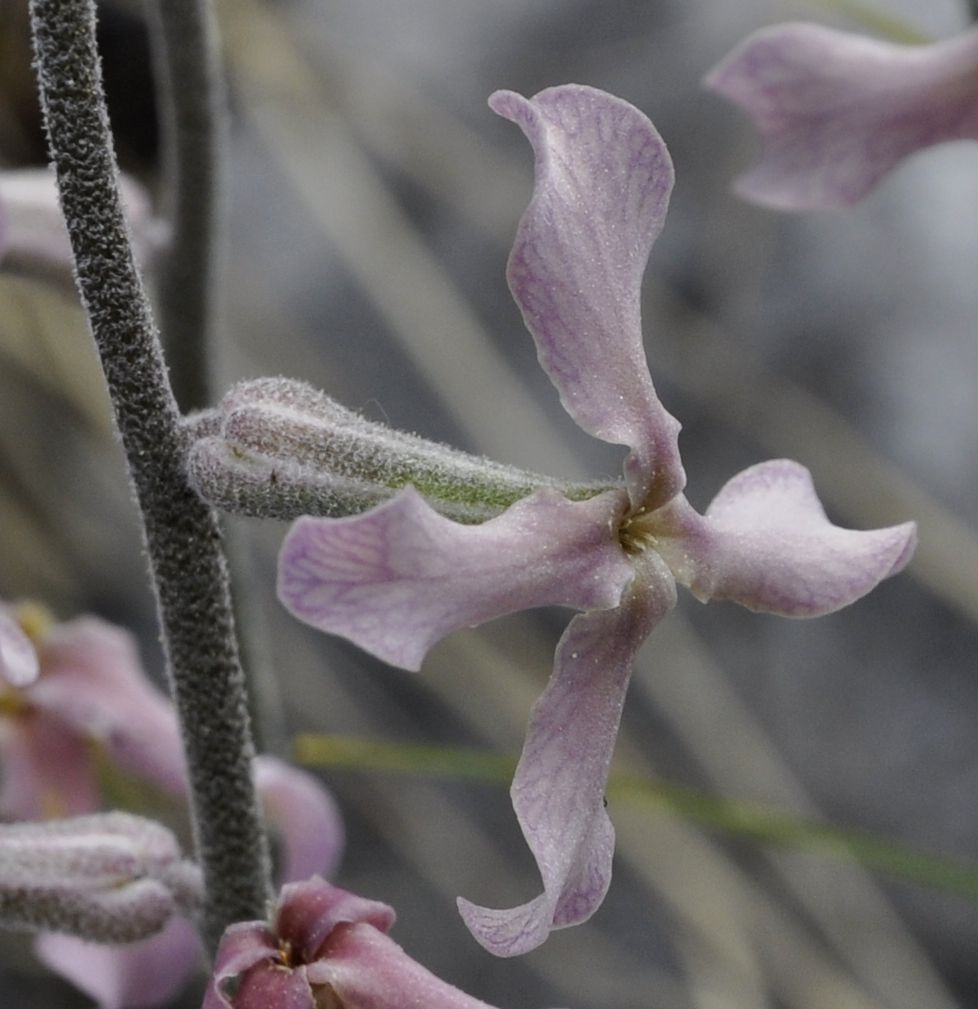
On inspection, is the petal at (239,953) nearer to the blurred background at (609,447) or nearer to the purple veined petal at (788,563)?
the purple veined petal at (788,563)

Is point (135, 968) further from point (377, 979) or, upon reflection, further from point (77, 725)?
point (377, 979)

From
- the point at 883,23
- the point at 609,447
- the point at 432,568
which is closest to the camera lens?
the point at 432,568

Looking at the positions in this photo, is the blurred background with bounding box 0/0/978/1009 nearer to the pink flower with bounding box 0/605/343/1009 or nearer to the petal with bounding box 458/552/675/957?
the pink flower with bounding box 0/605/343/1009

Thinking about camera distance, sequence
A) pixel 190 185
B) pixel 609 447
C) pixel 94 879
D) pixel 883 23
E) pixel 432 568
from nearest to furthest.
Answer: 1. pixel 432 568
2. pixel 94 879
3. pixel 190 185
4. pixel 883 23
5. pixel 609 447

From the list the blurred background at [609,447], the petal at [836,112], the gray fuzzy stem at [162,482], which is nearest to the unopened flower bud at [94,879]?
the gray fuzzy stem at [162,482]

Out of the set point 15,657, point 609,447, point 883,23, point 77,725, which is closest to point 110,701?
point 77,725
